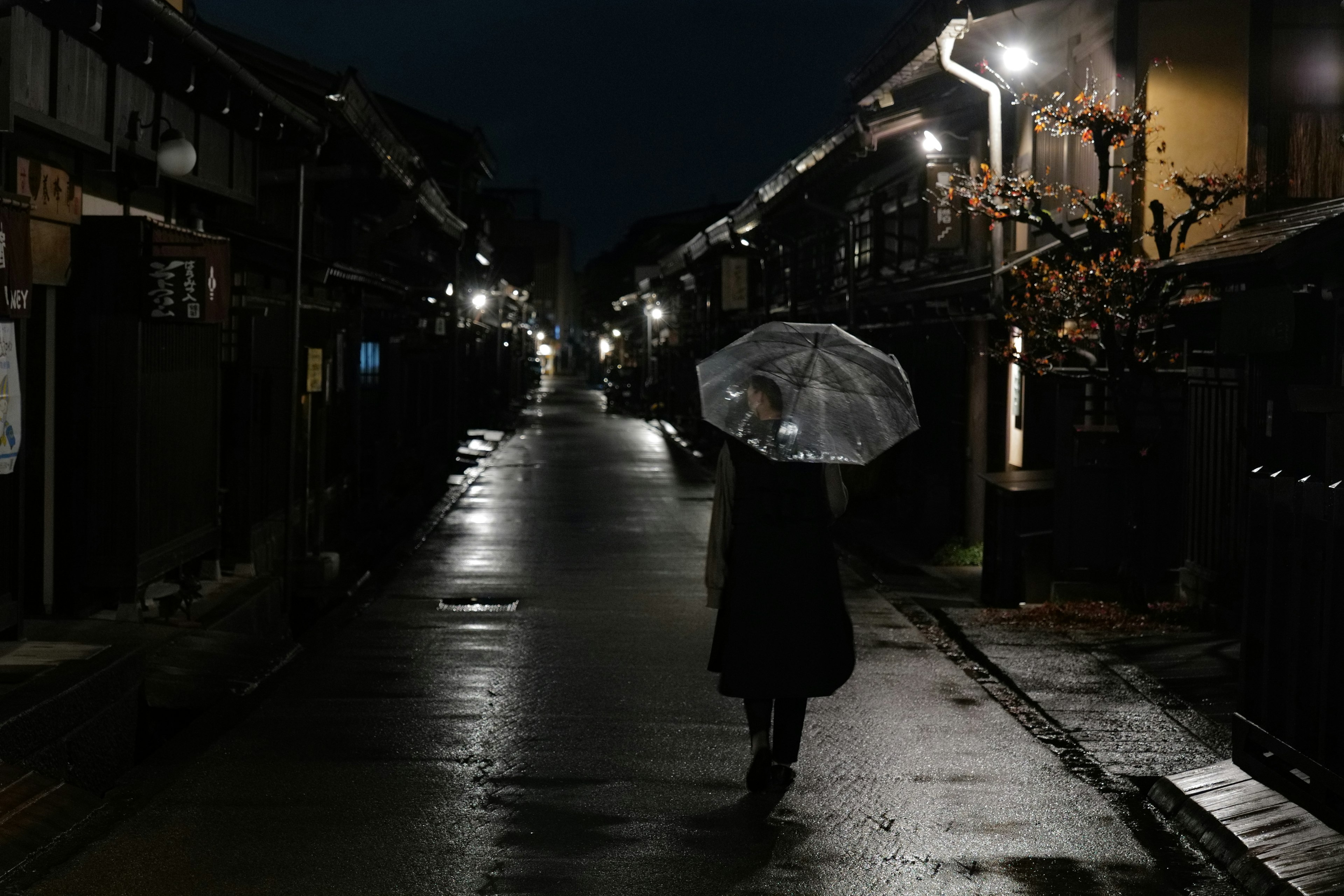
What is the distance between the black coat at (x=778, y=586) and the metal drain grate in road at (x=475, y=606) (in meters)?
7.07

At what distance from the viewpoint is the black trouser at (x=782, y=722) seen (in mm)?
7828

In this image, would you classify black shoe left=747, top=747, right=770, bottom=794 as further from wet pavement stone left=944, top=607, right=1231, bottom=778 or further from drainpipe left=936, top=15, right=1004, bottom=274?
drainpipe left=936, top=15, right=1004, bottom=274

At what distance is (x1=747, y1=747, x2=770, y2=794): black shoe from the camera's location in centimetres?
784

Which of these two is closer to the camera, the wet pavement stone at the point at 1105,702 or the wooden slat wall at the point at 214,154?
the wet pavement stone at the point at 1105,702

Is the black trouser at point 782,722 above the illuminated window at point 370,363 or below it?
below

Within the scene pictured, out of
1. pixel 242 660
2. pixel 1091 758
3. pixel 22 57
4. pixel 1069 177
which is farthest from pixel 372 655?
pixel 1069 177

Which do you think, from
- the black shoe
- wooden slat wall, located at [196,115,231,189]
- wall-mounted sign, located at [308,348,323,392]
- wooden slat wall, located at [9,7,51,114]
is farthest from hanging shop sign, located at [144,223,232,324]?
wall-mounted sign, located at [308,348,323,392]

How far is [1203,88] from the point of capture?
1578 cm

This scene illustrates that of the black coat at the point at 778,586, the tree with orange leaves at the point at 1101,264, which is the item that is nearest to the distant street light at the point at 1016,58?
the tree with orange leaves at the point at 1101,264

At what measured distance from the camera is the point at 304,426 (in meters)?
18.5

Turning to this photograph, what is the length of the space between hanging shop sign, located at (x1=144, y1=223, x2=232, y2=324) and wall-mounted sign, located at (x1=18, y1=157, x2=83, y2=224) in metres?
0.63

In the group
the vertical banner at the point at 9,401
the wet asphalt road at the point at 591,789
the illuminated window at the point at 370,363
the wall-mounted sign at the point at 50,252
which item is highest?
the wall-mounted sign at the point at 50,252

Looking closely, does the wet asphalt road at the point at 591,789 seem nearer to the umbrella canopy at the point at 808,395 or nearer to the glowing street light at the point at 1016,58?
the umbrella canopy at the point at 808,395

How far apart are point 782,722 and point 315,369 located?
1186 centimetres
